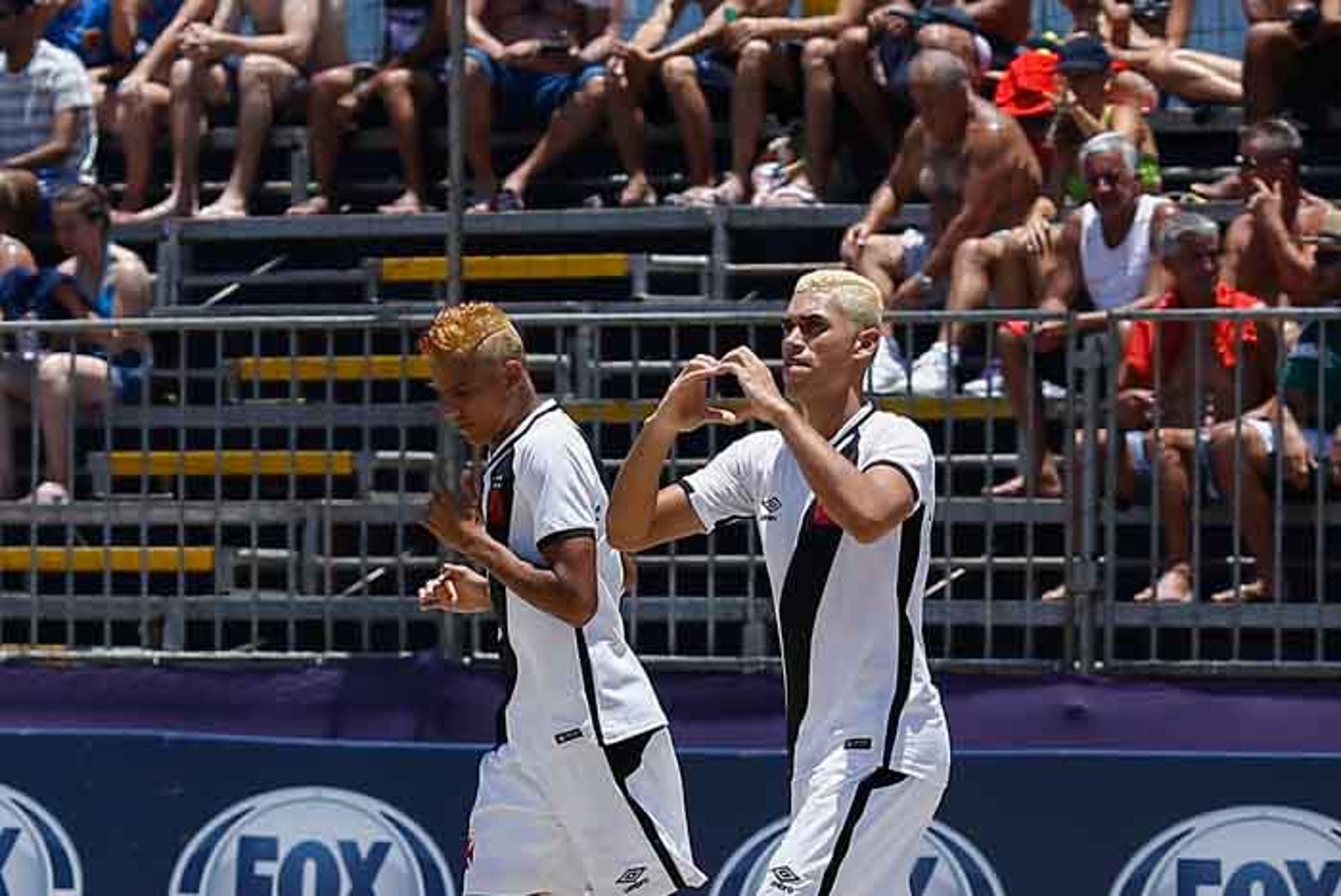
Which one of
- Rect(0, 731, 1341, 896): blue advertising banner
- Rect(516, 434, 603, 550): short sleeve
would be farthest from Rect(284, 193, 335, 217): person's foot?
Rect(516, 434, 603, 550): short sleeve

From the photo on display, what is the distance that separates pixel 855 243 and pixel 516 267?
144cm

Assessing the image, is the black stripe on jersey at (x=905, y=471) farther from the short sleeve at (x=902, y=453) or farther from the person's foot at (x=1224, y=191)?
the person's foot at (x=1224, y=191)

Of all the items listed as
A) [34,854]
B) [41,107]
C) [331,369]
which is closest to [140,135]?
[41,107]

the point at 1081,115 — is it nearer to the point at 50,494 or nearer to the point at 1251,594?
the point at 1251,594

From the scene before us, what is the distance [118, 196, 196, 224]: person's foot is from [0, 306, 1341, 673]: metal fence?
2092 mm

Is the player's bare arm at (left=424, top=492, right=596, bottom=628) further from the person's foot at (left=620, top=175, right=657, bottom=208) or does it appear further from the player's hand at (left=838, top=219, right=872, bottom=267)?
the person's foot at (left=620, top=175, right=657, bottom=208)

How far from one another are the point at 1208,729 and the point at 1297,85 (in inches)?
137

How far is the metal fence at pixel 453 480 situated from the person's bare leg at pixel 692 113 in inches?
71.5

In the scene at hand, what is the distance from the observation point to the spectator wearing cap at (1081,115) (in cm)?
1092

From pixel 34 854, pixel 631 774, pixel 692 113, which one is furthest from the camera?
pixel 692 113

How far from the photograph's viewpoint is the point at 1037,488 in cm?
904

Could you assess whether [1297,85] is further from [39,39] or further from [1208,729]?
[39,39]

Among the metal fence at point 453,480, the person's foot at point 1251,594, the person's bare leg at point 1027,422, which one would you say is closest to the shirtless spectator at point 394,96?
the metal fence at point 453,480

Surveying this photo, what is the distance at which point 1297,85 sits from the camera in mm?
11328
